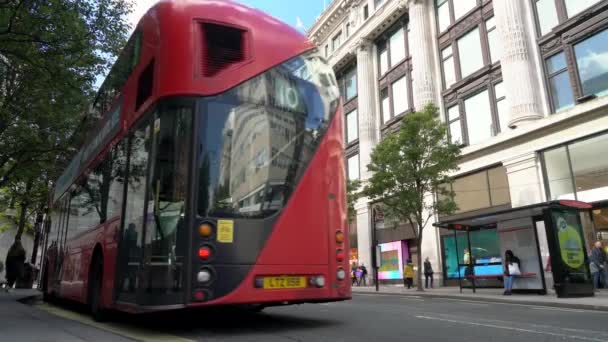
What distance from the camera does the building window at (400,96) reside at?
27.2 meters

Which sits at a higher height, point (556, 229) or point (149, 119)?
point (149, 119)

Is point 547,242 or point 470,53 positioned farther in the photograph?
point 470,53

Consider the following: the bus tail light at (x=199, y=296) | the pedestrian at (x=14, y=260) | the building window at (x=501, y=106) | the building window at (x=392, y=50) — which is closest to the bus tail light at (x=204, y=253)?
the bus tail light at (x=199, y=296)

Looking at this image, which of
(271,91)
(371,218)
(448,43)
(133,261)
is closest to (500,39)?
(448,43)

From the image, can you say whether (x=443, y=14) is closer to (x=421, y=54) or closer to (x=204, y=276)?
(x=421, y=54)

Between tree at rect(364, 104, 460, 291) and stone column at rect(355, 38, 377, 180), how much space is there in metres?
9.55

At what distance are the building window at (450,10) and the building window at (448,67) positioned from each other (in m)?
1.36

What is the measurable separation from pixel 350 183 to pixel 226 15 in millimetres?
21521

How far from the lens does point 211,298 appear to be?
5129 mm

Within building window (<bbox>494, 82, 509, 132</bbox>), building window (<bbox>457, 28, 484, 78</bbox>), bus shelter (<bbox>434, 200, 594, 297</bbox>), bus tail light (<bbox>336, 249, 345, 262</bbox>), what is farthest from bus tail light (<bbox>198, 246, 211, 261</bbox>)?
building window (<bbox>457, 28, 484, 78</bbox>)

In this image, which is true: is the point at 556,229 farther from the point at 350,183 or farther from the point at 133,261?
the point at 350,183

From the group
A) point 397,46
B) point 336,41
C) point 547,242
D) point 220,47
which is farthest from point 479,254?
point 336,41

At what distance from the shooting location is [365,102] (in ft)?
99.2

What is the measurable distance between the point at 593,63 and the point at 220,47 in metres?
16.0
